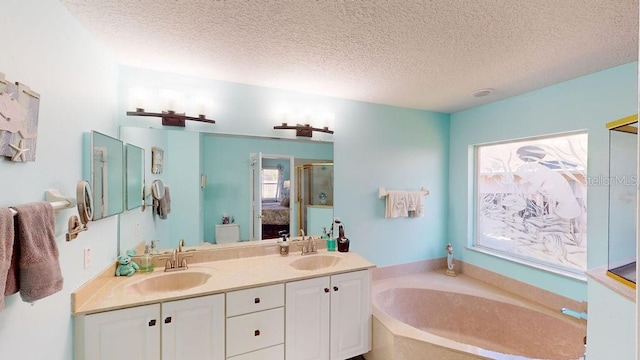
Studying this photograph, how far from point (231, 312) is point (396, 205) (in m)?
1.96

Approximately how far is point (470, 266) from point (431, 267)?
1.41 ft

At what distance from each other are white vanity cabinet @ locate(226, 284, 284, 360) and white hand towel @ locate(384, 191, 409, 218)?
1.53 metres

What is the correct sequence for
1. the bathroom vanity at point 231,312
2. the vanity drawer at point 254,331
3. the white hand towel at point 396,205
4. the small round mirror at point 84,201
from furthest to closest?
the white hand towel at point 396,205, the vanity drawer at point 254,331, the bathroom vanity at point 231,312, the small round mirror at point 84,201

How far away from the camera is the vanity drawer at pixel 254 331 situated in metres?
1.63

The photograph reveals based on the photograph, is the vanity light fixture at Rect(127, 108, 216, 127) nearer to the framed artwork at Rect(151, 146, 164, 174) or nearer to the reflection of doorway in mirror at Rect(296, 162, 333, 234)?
the framed artwork at Rect(151, 146, 164, 174)

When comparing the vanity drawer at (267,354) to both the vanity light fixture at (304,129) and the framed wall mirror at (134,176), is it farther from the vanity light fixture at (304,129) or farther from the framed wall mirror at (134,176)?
the vanity light fixture at (304,129)

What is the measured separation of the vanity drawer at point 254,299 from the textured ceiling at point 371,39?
1.64 meters

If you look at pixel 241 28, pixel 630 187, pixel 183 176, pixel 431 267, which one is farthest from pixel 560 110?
pixel 183 176

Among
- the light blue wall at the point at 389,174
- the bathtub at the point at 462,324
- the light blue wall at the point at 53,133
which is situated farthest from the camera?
the light blue wall at the point at 389,174

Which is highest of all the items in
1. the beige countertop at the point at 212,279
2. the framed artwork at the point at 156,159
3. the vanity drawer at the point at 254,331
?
the framed artwork at the point at 156,159

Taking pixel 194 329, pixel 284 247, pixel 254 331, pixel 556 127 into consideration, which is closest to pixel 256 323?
pixel 254 331

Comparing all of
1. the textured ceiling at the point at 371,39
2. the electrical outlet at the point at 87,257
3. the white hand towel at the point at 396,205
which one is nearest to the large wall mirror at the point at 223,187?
the electrical outlet at the point at 87,257

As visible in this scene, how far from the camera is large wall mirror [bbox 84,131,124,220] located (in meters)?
1.45

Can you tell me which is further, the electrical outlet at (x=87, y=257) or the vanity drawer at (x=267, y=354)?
the vanity drawer at (x=267, y=354)
